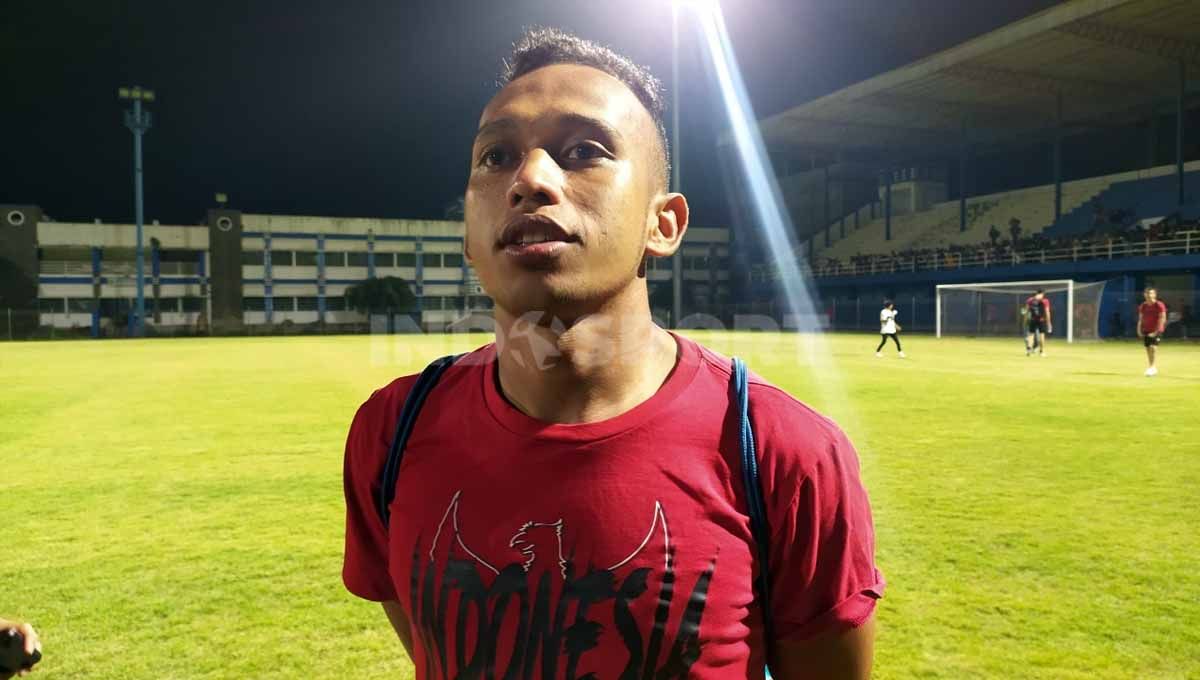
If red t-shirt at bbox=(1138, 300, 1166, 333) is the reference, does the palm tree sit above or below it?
above

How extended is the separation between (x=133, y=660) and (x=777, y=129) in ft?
172

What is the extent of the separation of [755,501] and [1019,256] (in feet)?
147

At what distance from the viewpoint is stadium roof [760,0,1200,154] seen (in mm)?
34219

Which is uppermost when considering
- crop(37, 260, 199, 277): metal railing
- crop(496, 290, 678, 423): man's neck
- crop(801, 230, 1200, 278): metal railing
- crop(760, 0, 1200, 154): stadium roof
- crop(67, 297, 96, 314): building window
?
crop(760, 0, 1200, 154): stadium roof

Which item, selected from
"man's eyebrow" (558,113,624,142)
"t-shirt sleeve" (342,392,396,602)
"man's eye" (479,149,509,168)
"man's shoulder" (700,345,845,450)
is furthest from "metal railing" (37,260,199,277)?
"man's shoulder" (700,345,845,450)

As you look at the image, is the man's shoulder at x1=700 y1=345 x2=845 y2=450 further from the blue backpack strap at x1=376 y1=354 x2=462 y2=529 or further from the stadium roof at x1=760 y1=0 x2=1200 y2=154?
the stadium roof at x1=760 y1=0 x2=1200 y2=154

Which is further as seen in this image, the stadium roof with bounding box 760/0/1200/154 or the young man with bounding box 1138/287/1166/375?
the stadium roof with bounding box 760/0/1200/154

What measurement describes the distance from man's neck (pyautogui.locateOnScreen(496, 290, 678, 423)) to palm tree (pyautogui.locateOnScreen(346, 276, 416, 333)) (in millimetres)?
65062

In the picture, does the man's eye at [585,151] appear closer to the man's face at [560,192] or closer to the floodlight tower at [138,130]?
the man's face at [560,192]

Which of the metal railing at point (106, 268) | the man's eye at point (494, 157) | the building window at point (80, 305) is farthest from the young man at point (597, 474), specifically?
the building window at point (80, 305)

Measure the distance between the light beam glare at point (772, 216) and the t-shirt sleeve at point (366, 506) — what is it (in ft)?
46.2

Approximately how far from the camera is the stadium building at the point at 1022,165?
116ft

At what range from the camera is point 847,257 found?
58500 millimetres

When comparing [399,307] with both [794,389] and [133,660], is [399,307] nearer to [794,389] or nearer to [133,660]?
[794,389]
